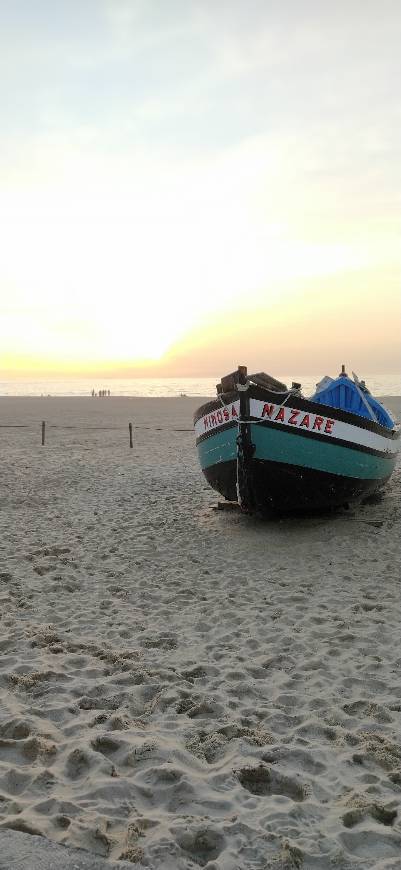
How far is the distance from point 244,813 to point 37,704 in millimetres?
1753

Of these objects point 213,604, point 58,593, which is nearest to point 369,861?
point 213,604

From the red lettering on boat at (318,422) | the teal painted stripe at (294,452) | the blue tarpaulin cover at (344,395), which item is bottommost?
the teal painted stripe at (294,452)

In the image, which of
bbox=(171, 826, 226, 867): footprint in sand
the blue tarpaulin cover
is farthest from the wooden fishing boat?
bbox=(171, 826, 226, 867): footprint in sand

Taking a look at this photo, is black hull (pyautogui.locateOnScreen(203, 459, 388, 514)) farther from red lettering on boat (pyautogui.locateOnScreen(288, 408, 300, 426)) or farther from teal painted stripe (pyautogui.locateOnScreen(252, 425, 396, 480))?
red lettering on boat (pyautogui.locateOnScreen(288, 408, 300, 426))

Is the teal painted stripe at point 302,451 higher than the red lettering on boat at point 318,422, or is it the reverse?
the red lettering on boat at point 318,422

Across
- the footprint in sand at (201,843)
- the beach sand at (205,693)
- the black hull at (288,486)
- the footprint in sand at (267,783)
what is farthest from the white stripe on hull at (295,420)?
the footprint in sand at (201,843)

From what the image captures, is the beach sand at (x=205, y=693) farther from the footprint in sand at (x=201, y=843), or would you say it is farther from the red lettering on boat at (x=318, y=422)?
the red lettering on boat at (x=318, y=422)

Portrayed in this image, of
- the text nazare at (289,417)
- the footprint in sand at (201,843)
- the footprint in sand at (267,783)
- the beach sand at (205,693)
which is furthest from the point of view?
the text nazare at (289,417)

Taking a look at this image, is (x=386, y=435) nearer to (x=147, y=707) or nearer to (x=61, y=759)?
(x=147, y=707)

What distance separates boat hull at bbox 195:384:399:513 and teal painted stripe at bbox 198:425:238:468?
0.02m

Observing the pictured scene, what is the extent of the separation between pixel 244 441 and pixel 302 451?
0.92m

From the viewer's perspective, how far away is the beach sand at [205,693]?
9.34 ft

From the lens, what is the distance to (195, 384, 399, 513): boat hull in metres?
8.62

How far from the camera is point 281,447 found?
8633 millimetres
